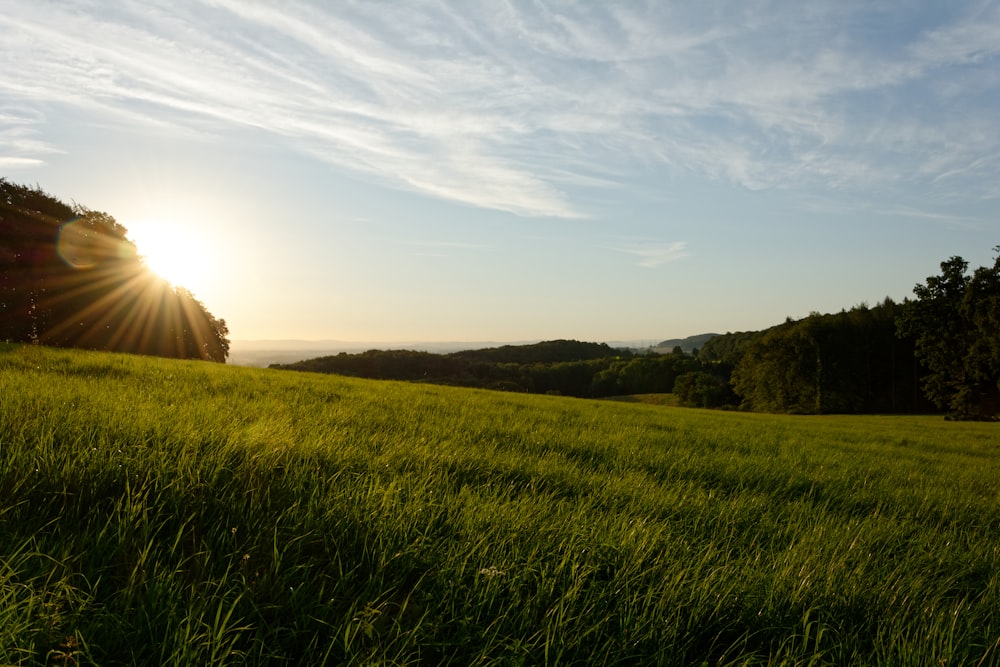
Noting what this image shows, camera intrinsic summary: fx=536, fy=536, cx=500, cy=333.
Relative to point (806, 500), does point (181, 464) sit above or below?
above

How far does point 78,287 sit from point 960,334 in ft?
258

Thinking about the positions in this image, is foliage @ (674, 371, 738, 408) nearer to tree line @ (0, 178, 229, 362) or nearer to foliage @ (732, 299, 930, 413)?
foliage @ (732, 299, 930, 413)

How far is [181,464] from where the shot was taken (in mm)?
2988

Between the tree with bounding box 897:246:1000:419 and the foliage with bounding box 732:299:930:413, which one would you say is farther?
the foliage with bounding box 732:299:930:413

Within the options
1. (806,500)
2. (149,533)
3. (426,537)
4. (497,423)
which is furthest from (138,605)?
(497,423)

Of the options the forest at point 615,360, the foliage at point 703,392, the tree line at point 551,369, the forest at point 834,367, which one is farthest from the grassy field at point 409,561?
the foliage at point 703,392

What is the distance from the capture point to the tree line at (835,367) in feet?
182

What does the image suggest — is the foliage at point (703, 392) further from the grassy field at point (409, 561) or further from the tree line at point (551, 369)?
the grassy field at point (409, 561)

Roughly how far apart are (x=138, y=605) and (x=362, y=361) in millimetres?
59816

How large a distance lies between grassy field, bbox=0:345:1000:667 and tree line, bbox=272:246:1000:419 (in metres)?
28.9

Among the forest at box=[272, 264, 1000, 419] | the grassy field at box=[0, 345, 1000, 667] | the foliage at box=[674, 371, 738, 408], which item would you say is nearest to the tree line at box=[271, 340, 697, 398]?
the forest at box=[272, 264, 1000, 419]

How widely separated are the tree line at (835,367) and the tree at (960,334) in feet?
0.35

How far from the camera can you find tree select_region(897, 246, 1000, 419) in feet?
176

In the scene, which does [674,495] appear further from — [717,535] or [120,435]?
[120,435]
